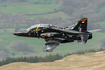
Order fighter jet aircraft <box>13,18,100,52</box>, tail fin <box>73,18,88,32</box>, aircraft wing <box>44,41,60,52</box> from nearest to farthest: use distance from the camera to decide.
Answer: aircraft wing <box>44,41,60,52</box>
fighter jet aircraft <box>13,18,100,52</box>
tail fin <box>73,18,88,32</box>

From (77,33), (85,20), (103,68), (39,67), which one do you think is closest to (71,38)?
(77,33)

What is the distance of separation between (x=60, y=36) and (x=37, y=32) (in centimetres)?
665

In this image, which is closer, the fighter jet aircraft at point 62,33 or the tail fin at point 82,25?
the fighter jet aircraft at point 62,33

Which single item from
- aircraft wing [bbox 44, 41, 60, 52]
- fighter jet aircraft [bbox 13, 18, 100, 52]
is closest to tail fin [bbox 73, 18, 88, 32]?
fighter jet aircraft [bbox 13, 18, 100, 52]

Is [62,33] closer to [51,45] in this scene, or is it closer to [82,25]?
[51,45]

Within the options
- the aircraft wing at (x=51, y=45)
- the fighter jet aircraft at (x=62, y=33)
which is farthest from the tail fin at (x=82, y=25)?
the aircraft wing at (x=51, y=45)

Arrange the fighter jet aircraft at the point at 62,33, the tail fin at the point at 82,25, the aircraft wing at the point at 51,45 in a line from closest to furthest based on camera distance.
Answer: the aircraft wing at the point at 51,45 < the fighter jet aircraft at the point at 62,33 < the tail fin at the point at 82,25

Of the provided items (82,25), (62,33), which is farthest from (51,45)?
(82,25)

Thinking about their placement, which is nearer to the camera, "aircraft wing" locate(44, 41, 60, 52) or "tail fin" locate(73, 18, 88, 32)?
"aircraft wing" locate(44, 41, 60, 52)

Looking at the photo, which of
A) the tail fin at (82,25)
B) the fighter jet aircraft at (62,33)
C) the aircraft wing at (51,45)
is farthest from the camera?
the tail fin at (82,25)

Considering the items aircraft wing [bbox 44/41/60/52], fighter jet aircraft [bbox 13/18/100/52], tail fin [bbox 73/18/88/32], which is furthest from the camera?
tail fin [bbox 73/18/88/32]

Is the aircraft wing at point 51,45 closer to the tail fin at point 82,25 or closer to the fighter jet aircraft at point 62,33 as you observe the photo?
the fighter jet aircraft at point 62,33

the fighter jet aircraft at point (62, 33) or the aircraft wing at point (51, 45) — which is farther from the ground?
the fighter jet aircraft at point (62, 33)

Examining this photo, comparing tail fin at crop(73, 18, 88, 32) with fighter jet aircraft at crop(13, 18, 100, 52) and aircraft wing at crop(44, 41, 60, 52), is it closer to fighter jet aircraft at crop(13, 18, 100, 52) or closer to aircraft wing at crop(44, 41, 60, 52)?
fighter jet aircraft at crop(13, 18, 100, 52)
